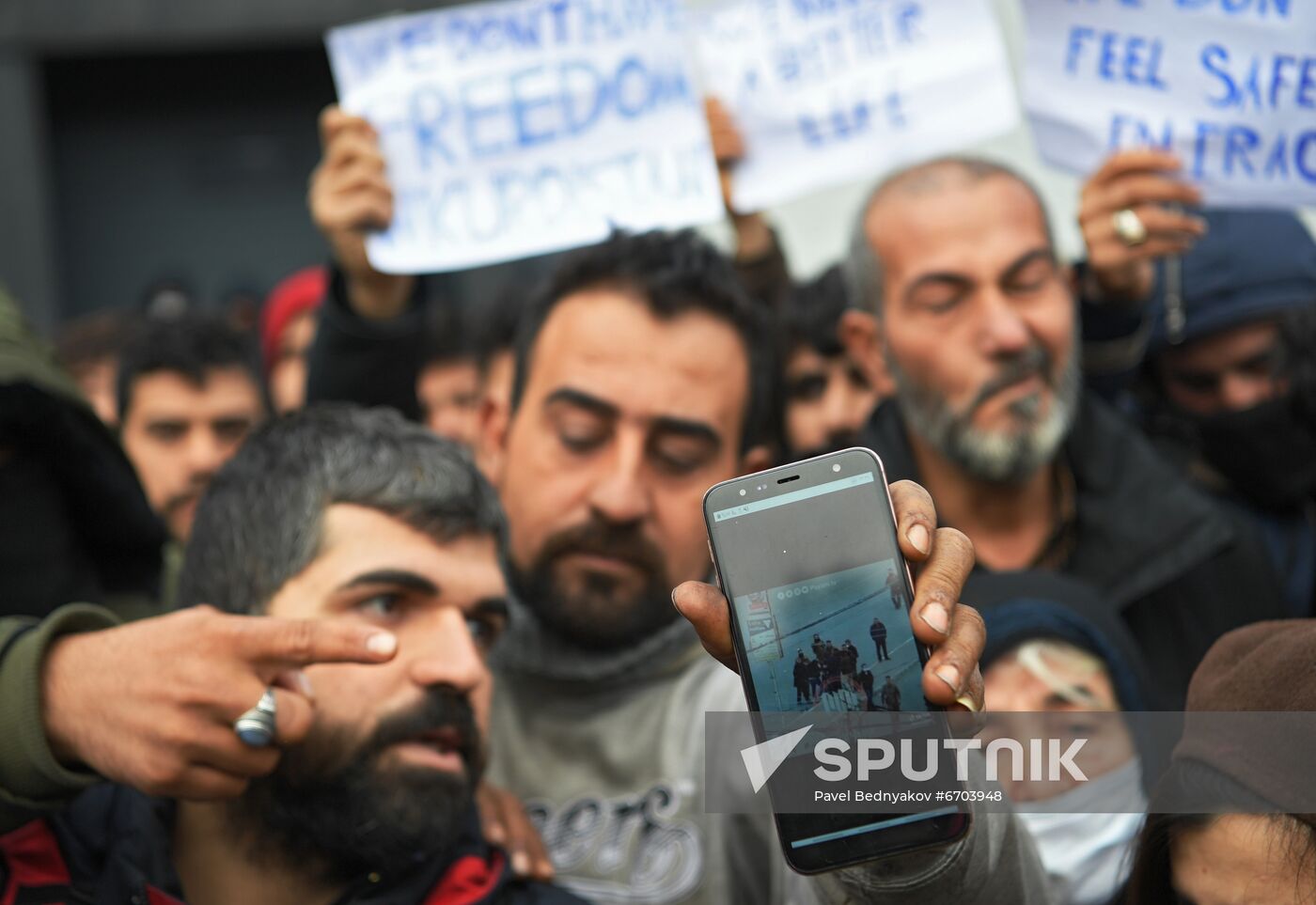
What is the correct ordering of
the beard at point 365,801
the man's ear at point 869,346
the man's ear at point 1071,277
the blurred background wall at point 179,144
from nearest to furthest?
the beard at point 365,801
the man's ear at point 1071,277
the man's ear at point 869,346
the blurred background wall at point 179,144

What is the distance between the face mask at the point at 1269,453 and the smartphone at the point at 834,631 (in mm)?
2231

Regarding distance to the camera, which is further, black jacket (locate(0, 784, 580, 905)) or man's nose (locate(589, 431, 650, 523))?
man's nose (locate(589, 431, 650, 523))

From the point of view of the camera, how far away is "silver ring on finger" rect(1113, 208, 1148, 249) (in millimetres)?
3123

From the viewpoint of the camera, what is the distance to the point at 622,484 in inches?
111

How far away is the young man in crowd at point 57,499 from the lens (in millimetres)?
2451

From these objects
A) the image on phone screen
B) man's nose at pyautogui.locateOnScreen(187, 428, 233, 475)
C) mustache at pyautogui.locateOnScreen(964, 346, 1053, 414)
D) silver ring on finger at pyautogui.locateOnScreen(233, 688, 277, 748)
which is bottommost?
man's nose at pyautogui.locateOnScreen(187, 428, 233, 475)

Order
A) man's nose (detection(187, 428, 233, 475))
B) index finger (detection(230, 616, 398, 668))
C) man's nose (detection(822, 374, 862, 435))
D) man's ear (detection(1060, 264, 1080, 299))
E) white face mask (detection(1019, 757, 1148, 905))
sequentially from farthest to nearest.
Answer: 1. man's nose (detection(187, 428, 233, 475))
2. man's nose (detection(822, 374, 862, 435))
3. man's ear (detection(1060, 264, 1080, 299))
4. white face mask (detection(1019, 757, 1148, 905))
5. index finger (detection(230, 616, 398, 668))

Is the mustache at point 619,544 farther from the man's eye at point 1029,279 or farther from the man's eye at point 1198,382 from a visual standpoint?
the man's eye at point 1198,382

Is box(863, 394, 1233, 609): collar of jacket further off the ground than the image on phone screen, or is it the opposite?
the image on phone screen

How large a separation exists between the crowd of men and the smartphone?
1 cm

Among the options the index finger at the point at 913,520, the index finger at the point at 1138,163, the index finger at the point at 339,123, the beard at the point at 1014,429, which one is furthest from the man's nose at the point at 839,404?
the index finger at the point at 913,520

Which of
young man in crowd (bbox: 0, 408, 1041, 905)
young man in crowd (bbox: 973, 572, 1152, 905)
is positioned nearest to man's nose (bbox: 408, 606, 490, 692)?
young man in crowd (bbox: 0, 408, 1041, 905)

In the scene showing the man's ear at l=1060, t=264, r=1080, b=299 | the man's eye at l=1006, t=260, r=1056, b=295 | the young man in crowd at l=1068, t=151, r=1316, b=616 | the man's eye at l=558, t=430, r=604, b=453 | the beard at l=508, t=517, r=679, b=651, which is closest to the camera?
the beard at l=508, t=517, r=679, b=651

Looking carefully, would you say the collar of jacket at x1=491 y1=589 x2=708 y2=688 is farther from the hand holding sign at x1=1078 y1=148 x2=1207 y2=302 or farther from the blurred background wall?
the blurred background wall
